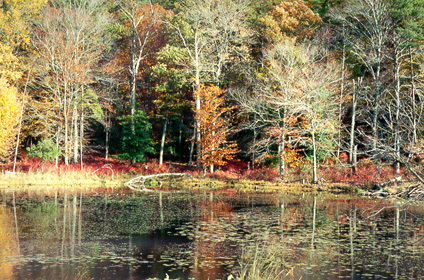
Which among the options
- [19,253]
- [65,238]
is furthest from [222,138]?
[19,253]

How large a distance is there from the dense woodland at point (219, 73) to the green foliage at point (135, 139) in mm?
117

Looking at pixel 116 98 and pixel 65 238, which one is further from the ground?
pixel 116 98

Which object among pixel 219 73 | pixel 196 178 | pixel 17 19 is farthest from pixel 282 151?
pixel 17 19

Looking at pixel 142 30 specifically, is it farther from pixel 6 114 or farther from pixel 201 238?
pixel 201 238

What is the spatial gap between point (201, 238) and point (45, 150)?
27113 mm

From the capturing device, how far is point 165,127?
1843 inches

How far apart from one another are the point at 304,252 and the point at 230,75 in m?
30.1

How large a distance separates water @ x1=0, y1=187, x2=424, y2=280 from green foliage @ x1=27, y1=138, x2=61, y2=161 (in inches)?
444

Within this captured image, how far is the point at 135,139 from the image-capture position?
43375 mm

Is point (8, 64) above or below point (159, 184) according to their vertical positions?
above

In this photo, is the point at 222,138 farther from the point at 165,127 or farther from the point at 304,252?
the point at 304,252

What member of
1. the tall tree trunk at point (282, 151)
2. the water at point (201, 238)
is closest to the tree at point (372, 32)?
the tall tree trunk at point (282, 151)

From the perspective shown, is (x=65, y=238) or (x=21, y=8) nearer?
(x=65, y=238)

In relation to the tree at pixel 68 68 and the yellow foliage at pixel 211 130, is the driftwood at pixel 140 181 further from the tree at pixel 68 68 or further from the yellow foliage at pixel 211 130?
the tree at pixel 68 68
